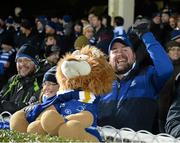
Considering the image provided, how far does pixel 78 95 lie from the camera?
3582 millimetres

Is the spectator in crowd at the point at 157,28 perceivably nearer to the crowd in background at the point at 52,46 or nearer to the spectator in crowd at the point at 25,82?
the crowd in background at the point at 52,46

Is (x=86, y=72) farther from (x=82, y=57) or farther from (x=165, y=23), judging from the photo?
(x=165, y=23)

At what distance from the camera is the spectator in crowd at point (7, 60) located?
8346 mm

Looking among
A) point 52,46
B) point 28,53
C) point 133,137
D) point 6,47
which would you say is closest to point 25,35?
point 6,47

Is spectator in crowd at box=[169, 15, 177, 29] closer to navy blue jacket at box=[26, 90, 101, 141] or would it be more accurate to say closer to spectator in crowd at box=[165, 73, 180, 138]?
spectator in crowd at box=[165, 73, 180, 138]

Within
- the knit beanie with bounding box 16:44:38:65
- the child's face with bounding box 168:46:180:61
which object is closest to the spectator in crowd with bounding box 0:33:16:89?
the knit beanie with bounding box 16:44:38:65

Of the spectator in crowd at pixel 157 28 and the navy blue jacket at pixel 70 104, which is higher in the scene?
the navy blue jacket at pixel 70 104

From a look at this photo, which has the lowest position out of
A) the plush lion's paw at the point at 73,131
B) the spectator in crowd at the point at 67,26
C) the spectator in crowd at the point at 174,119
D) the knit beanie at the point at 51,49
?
the spectator in crowd at the point at 67,26

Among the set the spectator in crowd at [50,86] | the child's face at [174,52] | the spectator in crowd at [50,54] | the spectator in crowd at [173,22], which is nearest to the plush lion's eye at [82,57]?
the spectator in crowd at [50,86]

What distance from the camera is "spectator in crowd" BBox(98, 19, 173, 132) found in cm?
429

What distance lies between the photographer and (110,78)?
3.78 meters

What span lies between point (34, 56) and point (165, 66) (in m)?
2.13

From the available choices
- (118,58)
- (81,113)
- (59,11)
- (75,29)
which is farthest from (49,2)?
(81,113)

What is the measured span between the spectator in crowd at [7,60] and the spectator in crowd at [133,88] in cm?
398
